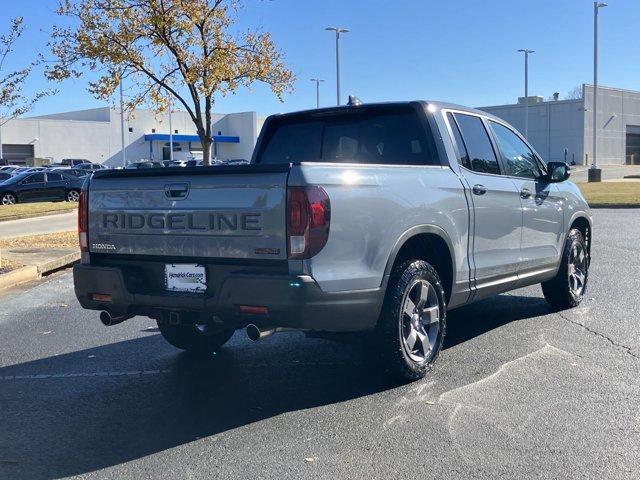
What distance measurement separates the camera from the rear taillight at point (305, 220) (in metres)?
4.21

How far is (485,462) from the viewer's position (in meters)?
3.77

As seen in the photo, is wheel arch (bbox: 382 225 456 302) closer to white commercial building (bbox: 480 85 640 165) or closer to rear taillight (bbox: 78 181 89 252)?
rear taillight (bbox: 78 181 89 252)

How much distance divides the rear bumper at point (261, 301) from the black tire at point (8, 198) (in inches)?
1039

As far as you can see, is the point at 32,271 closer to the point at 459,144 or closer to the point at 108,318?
the point at 108,318

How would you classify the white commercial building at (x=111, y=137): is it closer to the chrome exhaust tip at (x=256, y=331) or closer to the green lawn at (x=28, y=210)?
the green lawn at (x=28, y=210)

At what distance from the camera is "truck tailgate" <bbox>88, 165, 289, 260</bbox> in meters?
4.30

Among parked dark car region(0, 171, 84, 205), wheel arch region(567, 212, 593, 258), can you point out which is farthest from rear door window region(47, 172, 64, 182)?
wheel arch region(567, 212, 593, 258)

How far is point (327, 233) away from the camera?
14.0 ft

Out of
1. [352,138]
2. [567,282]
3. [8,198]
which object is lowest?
[567,282]

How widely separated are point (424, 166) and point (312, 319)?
163 centimetres

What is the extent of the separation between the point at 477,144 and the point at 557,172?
4.13ft

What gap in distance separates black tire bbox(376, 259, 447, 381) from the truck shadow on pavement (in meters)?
0.22

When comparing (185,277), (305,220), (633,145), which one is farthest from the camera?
(633,145)

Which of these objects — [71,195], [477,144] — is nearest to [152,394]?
[477,144]
